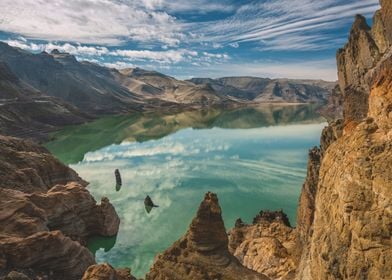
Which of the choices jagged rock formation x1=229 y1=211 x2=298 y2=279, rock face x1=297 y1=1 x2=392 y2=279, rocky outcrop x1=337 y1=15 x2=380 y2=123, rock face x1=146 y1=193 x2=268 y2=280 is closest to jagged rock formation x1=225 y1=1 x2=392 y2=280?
rock face x1=297 y1=1 x2=392 y2=279

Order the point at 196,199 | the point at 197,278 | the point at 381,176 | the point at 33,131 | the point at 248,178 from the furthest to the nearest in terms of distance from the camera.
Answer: the point at 33,131 → the point at 248,178 → the point at 196,199 → the point at 197,278 → the point at 381,176

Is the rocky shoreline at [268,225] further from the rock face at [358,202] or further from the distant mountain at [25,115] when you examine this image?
the distant mountain at [25,115]

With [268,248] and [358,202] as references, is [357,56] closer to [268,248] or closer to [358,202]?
[268,248]

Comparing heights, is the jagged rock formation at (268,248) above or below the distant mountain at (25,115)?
below

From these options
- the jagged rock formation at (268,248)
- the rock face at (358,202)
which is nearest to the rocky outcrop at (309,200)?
the jagged rock formation at (268,248)

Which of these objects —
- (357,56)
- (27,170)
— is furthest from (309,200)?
(357,56)

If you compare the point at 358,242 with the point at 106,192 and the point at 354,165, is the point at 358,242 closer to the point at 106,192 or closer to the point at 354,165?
the point at 354,165

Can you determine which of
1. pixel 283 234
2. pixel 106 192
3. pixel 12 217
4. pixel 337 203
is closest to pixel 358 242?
pixel 337 203
